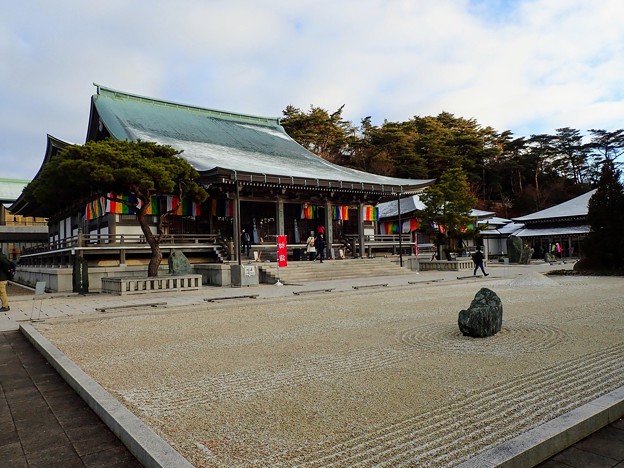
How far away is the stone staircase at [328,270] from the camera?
1784 cm

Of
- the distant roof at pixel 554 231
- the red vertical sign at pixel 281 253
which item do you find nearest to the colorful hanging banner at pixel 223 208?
the red vertical sign at pixel 281 253

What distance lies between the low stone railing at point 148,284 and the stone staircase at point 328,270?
3391mm

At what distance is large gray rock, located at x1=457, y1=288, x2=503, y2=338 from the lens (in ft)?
20.6

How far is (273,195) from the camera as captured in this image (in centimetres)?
2194

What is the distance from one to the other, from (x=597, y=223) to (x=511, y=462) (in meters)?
18.1

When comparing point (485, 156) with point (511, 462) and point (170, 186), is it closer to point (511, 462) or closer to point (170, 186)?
point (170, 186)

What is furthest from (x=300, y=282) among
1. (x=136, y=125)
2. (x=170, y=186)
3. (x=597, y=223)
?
(x=136, y=125)

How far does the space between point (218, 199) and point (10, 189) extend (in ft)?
104

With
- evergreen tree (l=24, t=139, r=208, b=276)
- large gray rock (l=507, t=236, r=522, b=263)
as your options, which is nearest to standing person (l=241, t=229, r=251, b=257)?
evergreen tree (l=24, t=139, r=208, b=276)

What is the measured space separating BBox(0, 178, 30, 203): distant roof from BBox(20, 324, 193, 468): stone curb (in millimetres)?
43838

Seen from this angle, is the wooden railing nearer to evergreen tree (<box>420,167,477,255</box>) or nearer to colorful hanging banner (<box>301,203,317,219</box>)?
colorful hanging banner (<box>301,203,317,219</box>)

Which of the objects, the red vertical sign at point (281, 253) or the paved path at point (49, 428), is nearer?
the paved path at point (49, 428)

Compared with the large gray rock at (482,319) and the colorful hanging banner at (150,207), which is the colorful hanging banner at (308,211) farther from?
the large gray rock at (482,319)

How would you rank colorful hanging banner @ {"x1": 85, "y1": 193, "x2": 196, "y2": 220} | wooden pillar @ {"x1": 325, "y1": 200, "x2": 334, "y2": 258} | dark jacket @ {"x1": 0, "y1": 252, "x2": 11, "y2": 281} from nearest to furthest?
dark jacket @ {"x1": 0, "y1": 252, "x2": 11, "y2": 281} → colorful hanging banner @ {"x1": 85, "y1": 193, "x2": 196, "y2": 220} → wooden pillar @ {"x1": 325, "y1": 200, "x2": 334, "y2": 258}
